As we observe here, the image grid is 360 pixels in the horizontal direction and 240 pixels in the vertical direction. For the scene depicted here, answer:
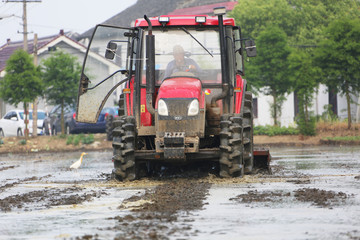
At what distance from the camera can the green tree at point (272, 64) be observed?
40219 mm

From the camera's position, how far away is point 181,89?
13.0 m

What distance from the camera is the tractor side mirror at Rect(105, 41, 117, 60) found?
1395 cm

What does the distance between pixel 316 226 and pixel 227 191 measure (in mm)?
3742

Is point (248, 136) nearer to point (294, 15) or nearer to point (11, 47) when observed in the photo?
point (294, 15)

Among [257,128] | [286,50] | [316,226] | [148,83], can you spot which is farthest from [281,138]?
[316,226]

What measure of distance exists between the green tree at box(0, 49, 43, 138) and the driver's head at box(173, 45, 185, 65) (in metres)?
25.0

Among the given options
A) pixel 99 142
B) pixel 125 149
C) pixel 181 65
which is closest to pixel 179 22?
pixel 181 65

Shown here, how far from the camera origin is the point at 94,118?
14.6 meters

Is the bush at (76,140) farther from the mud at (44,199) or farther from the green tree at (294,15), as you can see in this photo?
the mud at (44,199)

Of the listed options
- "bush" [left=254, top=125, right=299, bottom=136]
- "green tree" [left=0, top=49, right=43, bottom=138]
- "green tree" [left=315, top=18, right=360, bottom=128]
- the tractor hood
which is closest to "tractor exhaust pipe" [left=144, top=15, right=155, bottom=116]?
the tractor hood

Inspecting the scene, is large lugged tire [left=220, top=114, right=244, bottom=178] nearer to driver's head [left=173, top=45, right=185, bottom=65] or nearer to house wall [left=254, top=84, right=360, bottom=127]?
driver's head [left=173, top=45, right=185, bottom=65]

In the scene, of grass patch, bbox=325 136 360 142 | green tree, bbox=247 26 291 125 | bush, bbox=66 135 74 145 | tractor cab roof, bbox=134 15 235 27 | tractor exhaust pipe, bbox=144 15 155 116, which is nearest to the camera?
tractor exhaust pipe, bbox=144 15 155 116

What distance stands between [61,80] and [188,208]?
3178 centimetres

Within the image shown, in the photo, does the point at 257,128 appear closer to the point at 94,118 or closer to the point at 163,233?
the point at 94,118
